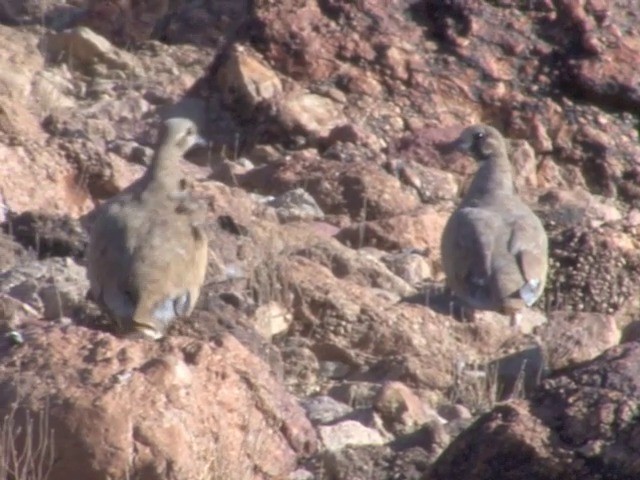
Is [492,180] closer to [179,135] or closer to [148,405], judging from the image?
[179,135]

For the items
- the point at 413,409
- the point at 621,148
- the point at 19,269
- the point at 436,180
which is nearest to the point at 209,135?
the point at 436,180

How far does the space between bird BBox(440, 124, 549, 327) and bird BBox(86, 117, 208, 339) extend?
Answer: 6.24 ft

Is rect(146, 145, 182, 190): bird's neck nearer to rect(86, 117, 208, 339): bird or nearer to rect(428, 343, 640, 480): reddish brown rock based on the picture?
rect(86, 117, 208, 339): bird

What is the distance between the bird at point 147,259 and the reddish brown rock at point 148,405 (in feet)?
6.81

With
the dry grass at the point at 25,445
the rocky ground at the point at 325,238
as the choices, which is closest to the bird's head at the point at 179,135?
the rocky ground at the point at 325,238

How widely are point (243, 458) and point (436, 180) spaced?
264 inches

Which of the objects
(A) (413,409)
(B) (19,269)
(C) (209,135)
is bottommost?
(C) (209,135)

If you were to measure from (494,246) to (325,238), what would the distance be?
1.09 meters

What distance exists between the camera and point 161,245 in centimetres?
970

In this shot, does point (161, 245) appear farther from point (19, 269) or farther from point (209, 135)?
point (209, 135)

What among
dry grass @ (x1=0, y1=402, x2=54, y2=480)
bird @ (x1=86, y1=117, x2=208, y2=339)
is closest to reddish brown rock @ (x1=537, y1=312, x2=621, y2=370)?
bird @ (x1=86, y1=117, x2=208, y2=339)

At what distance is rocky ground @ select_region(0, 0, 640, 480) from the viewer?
6.55 metres

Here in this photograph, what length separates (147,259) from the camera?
379 inches

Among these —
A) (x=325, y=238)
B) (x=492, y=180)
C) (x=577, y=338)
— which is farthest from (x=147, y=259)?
(x=492, y=180)
